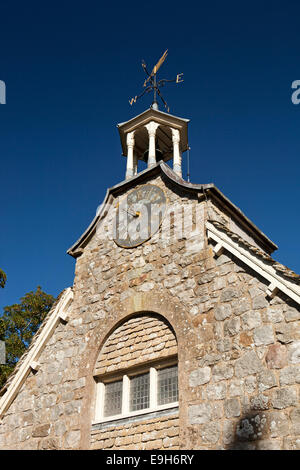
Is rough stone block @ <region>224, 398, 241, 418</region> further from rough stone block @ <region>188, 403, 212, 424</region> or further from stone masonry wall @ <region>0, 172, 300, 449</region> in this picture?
rough stone block @ <region>188, 403, 212, 424</region>

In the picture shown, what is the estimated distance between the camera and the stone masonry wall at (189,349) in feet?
24.5

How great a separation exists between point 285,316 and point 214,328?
1.34 m

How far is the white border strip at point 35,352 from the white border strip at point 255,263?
12.7 ft

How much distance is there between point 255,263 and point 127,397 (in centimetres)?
352

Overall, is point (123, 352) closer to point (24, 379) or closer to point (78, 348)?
point (78, 348)

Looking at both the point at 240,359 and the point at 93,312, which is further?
the point at 93,312

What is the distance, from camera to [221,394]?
7914mm

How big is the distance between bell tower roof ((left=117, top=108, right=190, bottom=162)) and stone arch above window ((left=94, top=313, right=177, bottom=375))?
19.2 feet

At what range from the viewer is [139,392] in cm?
938

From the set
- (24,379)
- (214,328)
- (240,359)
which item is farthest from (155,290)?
(24,379)

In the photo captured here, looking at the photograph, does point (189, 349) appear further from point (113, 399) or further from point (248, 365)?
point (113, 399)

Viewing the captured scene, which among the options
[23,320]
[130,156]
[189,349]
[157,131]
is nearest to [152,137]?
[130,156]

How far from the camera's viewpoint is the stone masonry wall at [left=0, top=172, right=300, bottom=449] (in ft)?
24.5

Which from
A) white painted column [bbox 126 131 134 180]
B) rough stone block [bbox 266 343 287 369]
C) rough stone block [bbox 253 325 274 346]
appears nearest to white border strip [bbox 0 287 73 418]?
white painted column [bbox 126 131 134 180]
